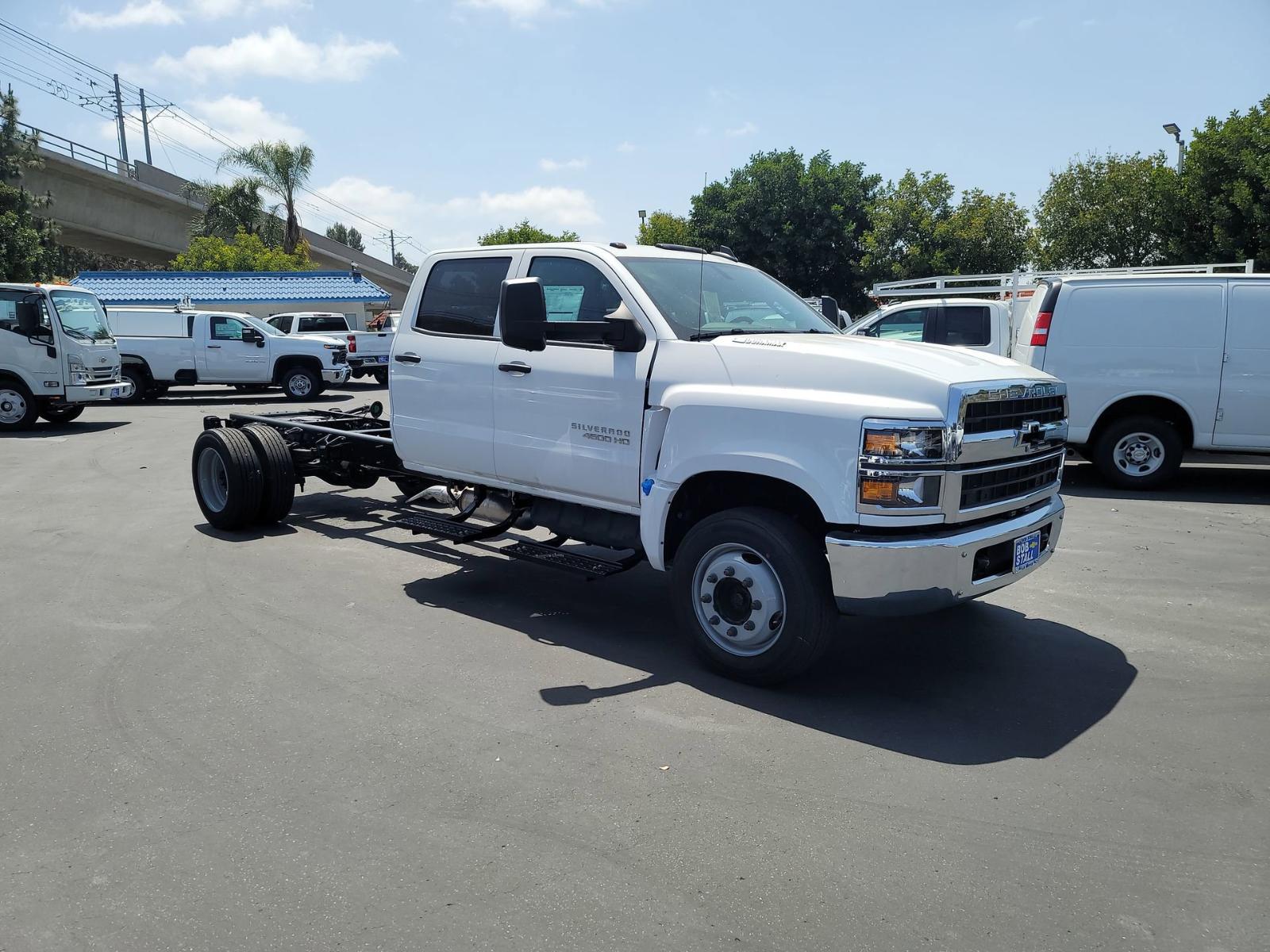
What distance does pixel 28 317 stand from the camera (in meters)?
15.4

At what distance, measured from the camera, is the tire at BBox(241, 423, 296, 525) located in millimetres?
7992

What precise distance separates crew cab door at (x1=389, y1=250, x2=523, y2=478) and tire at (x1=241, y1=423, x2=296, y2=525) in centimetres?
180

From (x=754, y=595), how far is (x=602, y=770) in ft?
3.91

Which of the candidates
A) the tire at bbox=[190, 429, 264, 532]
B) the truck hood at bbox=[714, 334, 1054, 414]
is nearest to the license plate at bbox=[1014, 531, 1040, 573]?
the truck hood at bbox=[714, 334, 1054, 414]

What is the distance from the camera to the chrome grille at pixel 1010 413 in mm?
4312

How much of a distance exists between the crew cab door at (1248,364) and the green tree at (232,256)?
4033 centimetres

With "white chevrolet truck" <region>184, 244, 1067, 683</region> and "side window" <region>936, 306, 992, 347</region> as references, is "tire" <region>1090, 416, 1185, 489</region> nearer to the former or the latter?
"side window" <region>936, 306, 992, 347</region>

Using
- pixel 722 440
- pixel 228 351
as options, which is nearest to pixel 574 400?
pixel 722 440

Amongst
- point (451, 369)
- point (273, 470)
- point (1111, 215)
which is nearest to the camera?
point (451, 369)

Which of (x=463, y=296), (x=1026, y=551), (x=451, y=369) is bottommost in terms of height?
(x=1026, y=551)

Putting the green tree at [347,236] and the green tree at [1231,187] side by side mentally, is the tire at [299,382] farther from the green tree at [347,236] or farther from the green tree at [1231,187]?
the green tree at [347,236]

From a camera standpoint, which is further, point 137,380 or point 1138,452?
point 137,380

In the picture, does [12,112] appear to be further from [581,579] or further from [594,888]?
[594,888]

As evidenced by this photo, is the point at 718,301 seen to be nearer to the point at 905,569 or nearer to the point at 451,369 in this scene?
the point at 451,369
